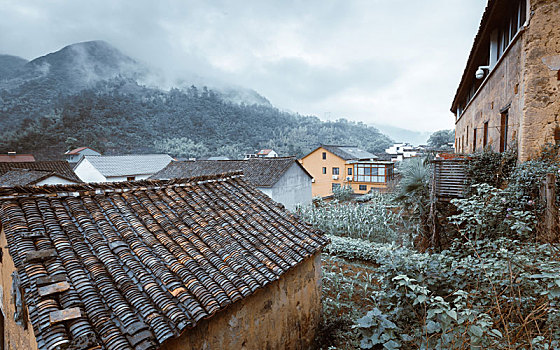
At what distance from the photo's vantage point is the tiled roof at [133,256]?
272 centimetres

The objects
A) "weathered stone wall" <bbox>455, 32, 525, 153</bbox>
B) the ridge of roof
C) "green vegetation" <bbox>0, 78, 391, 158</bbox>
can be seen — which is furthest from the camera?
"green vegetation" <bbox>0, 78, 391, 158</bbox>

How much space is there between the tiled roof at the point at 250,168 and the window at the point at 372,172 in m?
7.33

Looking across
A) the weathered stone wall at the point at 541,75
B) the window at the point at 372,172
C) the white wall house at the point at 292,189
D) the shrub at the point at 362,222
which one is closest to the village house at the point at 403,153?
the window at the point at 372,172

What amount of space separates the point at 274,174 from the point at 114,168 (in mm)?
18802

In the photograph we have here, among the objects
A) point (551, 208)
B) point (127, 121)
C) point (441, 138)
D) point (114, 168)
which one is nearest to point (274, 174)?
point (551, 208)

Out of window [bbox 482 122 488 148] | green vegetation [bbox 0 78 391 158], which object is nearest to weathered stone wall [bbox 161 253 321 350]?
window [bbox 482 122 488 148]

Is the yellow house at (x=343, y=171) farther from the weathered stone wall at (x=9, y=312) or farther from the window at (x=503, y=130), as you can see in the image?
the weathered stone wall at (x=9, y=312)

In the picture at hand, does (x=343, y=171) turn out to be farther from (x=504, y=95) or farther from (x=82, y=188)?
(x=82, y=188)

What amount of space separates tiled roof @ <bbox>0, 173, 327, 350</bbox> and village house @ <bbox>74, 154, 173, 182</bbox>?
25.7 m

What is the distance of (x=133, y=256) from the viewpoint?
3559mm

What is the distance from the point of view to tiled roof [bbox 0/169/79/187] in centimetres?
1612

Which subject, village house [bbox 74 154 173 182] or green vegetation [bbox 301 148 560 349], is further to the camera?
Answer: village house [bbox 74 154 173 182]

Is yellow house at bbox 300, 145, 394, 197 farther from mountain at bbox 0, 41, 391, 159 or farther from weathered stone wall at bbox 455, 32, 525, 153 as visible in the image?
mountain at bbox 0, 41, 391, 159

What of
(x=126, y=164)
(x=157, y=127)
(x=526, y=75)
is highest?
(x=157, y=127)
